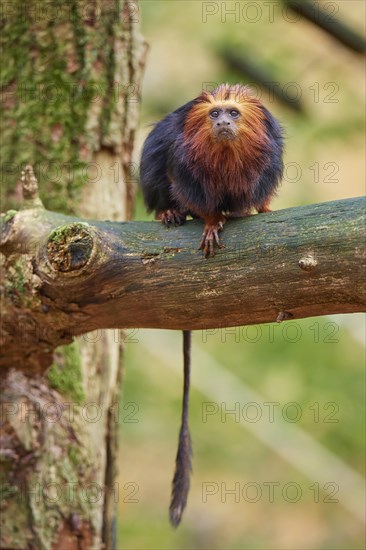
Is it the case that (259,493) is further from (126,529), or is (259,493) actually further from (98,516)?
(98,516)

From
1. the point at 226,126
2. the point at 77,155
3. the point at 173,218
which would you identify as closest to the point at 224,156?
the point at 226,126

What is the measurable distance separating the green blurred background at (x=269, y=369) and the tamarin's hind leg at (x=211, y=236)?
225 cm

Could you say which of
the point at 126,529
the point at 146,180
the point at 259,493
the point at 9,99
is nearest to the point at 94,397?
the point at 146,180

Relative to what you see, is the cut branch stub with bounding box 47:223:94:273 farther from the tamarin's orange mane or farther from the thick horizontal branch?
the tamarin's orange mane

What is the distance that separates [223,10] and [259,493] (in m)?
3.96

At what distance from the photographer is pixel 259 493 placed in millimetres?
6836

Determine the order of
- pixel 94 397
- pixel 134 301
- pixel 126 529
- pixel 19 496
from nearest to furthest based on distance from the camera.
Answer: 1. pixel 134 301
2. pixel 19 496
3. pixel 94 397
4. pixel 126 529

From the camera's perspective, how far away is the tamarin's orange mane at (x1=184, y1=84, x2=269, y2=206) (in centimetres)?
255

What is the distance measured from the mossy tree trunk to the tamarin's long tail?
0.41 metres

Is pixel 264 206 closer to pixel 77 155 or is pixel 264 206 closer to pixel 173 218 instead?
pixel 173 218

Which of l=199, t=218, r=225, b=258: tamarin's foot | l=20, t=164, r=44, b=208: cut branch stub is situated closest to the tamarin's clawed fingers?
l=199, t=218, r=225, b=258: tamarin's foot

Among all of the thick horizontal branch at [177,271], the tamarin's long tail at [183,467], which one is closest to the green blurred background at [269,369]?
the tamarin's long tail at [183,467]

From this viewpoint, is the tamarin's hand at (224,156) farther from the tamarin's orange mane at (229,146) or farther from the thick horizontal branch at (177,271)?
the thick horizontal branch at (177,271)

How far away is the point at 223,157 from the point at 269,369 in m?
3.04
